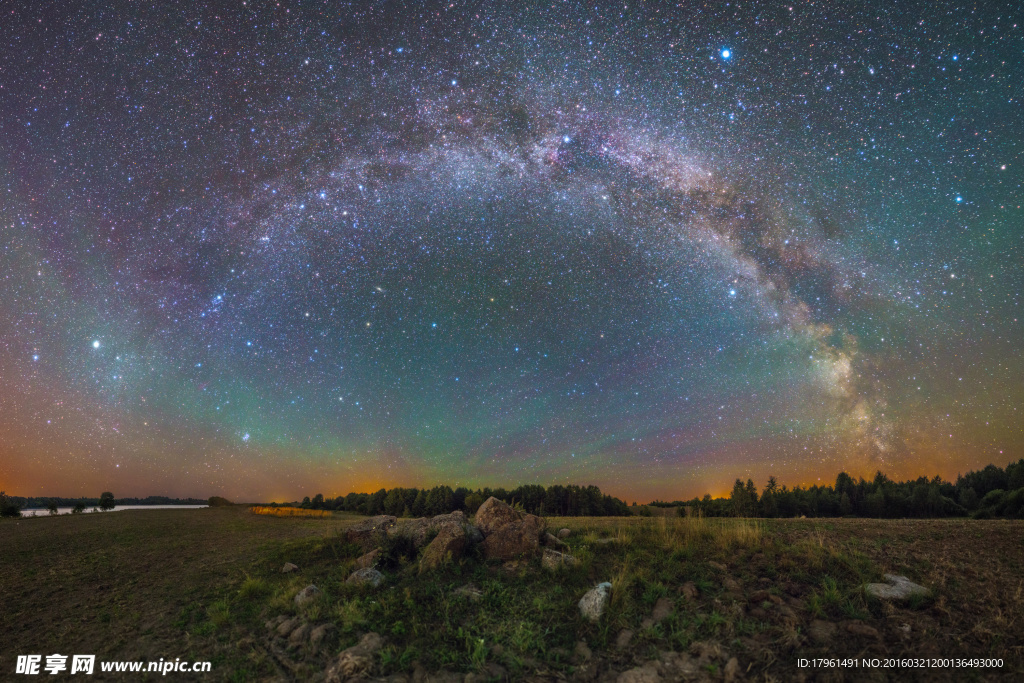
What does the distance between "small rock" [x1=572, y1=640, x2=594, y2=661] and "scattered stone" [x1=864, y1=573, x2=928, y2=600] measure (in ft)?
18.9

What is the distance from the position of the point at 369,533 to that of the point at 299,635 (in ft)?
23.0

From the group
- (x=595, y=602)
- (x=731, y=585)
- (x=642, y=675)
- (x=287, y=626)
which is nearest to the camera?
(x=642, y=675)

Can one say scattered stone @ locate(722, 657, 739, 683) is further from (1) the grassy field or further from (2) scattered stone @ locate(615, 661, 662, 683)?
(2) scattered stone @ locate(615, 661, 662, 683)

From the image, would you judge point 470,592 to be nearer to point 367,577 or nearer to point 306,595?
point 367,577

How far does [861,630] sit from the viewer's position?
7566mm

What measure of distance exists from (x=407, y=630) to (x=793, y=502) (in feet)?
269

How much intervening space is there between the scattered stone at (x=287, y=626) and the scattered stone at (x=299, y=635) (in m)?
0.19

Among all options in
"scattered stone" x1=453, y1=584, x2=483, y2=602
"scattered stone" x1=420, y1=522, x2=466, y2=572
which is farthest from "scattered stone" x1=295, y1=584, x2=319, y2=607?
"scattered stone" x1=453, y1=584, x2=483, y2=602

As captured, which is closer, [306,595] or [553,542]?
[306,595]

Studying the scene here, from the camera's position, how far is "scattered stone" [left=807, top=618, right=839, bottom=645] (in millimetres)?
7609

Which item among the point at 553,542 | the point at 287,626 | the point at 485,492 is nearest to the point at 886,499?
the point at 485,492

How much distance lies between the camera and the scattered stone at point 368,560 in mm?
13702

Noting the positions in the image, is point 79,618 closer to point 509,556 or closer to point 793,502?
point 509,556

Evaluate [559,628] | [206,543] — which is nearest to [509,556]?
[559,628]
